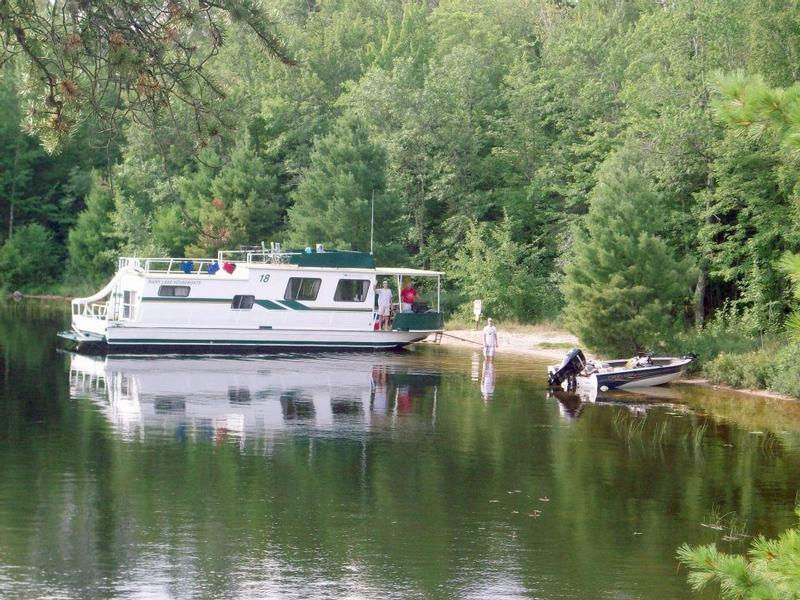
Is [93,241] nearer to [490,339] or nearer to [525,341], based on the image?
[525,341]

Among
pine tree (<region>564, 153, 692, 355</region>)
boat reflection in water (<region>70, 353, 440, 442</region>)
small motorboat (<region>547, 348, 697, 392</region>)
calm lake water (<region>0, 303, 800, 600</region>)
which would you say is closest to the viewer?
calm lake water (<region>0, 303, 800, 600</region>)

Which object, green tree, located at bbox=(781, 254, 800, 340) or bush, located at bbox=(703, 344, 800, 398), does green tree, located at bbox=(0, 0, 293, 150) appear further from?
bush, located at bbox=(703, 344, 800, 398)

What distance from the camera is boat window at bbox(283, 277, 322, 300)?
38.3 meters

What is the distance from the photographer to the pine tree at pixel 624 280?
33969 mm

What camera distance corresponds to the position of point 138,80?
938cm

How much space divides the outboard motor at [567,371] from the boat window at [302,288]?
33.1 feet

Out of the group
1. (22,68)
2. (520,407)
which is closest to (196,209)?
(520,407)

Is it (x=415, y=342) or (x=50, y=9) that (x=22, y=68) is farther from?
(x=415, y=342)

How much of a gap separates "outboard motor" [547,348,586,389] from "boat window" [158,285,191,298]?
40.3 feet

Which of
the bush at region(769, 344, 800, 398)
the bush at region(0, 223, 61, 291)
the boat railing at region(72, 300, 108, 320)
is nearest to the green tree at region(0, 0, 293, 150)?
the bush at region(769, 344, 800, 398)

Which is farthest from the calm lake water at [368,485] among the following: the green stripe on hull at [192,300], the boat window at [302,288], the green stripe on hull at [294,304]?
the boat window at [302,288]

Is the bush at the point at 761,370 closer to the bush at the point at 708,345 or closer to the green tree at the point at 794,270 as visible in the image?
the bush at the point at 708,345

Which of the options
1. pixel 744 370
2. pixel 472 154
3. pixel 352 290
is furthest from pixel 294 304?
pixel 472 154

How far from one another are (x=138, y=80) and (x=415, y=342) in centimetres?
3326
